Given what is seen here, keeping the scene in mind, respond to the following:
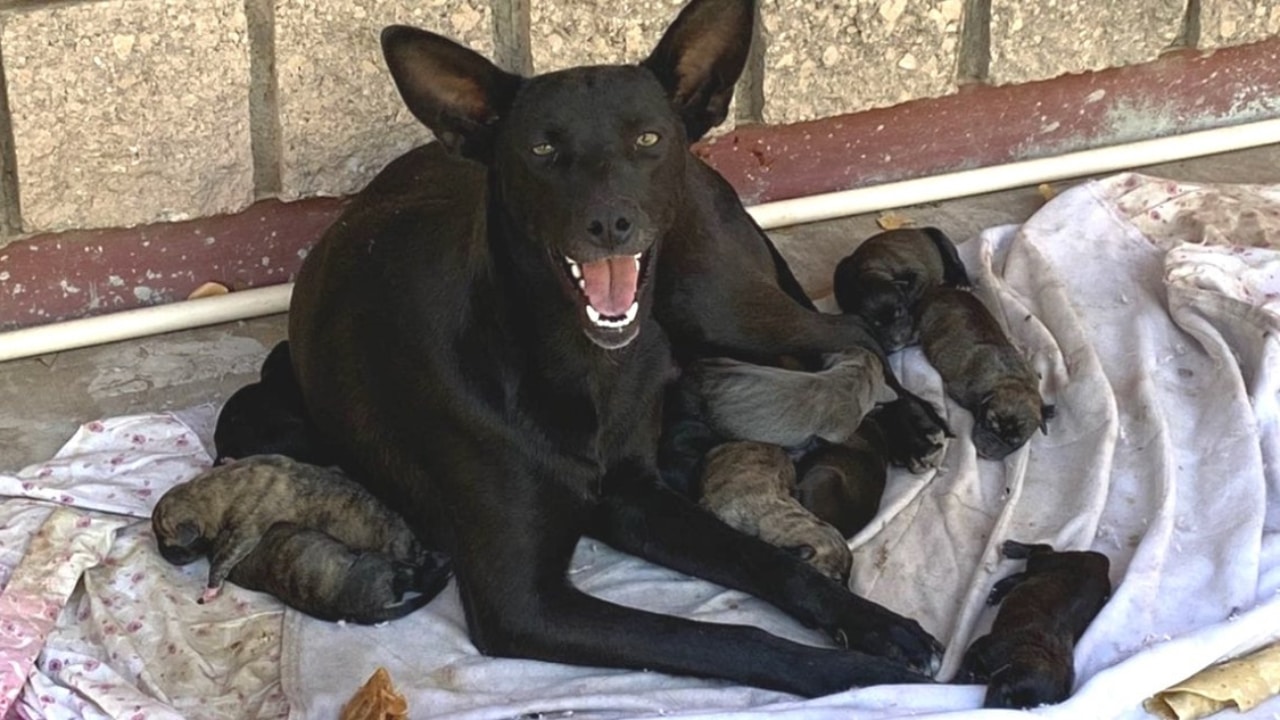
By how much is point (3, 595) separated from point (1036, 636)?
199 centimetres

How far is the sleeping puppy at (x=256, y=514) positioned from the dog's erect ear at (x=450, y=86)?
78 centimetres

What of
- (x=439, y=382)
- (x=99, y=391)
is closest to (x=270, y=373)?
(x=99, y=391)

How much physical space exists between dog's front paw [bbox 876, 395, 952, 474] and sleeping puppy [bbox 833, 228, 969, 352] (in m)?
0.32

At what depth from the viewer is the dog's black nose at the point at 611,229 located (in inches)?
124

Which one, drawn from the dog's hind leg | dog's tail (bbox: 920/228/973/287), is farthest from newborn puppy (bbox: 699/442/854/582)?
dog's tail (bbox: 920/228/973/287)

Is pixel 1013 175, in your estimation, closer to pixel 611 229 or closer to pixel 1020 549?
pixel 1020 549

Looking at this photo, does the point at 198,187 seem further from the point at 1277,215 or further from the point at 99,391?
the point at 1277,215

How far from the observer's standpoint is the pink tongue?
334cm

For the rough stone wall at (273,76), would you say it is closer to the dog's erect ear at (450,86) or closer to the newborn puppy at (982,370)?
the newborn puppy at (982,370)

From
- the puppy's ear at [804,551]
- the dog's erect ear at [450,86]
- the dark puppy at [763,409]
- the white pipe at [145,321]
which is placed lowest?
the puppy's ear at [804,551]

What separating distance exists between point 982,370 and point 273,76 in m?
1.81

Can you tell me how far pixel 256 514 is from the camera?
361 centimetres

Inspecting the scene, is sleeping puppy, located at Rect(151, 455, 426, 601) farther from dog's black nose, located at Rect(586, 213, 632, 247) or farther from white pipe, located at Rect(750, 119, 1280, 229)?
white pipe, located at Rect(750, 119, 1280, 229)

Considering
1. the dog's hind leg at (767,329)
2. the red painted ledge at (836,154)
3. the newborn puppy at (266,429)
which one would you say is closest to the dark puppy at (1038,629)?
the dog's hind leg at (767,329)
